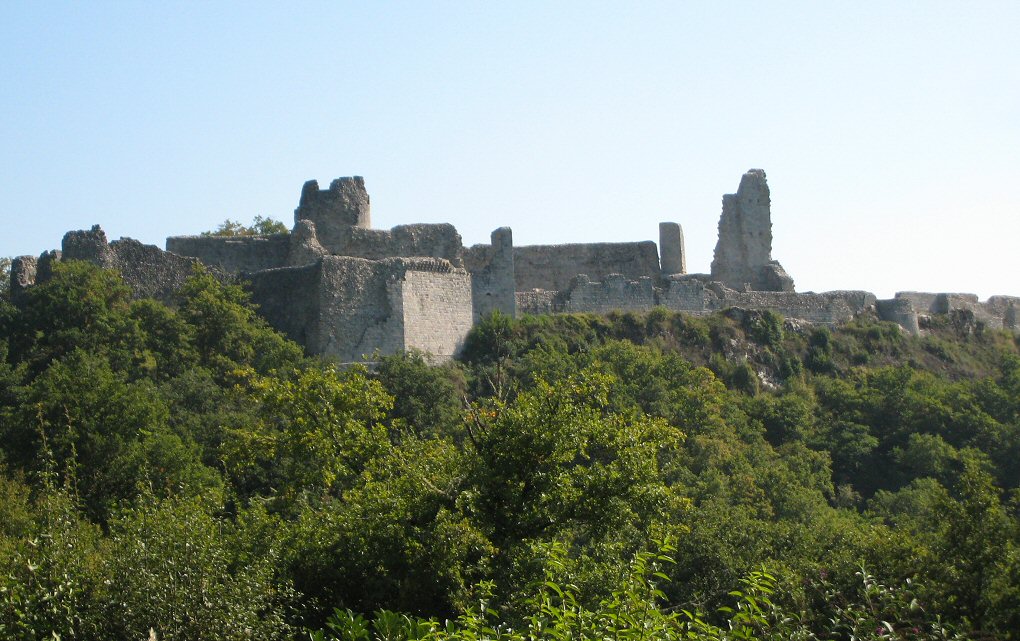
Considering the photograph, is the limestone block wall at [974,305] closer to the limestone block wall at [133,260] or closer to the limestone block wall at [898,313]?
the limestone block wall at [898,313]

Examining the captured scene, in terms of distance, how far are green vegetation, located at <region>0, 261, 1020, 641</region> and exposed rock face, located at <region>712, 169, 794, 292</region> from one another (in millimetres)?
2929

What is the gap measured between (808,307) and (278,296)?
1485cm

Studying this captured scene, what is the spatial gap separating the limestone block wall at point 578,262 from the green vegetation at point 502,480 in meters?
3.63

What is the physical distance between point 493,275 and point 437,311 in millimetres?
2567

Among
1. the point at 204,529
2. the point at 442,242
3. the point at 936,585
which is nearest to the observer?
the point at 204,529

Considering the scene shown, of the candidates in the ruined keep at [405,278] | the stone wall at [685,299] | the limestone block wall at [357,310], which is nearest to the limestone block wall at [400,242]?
the ruined keep at [405,278]

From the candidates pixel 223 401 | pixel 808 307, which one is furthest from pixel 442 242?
pixel 808 307

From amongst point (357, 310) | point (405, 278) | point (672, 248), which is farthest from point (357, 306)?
point (672, 248)

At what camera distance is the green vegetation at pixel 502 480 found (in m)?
14.8

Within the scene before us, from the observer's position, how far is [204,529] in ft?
52.5

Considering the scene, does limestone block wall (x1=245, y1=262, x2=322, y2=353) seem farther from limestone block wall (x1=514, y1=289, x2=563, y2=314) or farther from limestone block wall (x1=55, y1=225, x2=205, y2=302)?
limestone block wall (x1=514, y1=289, x2=563, y2=314)

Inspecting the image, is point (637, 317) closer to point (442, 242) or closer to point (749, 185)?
point (442, 242)

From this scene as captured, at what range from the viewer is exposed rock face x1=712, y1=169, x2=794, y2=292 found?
4244 cm

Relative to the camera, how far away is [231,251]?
33.7 meters
